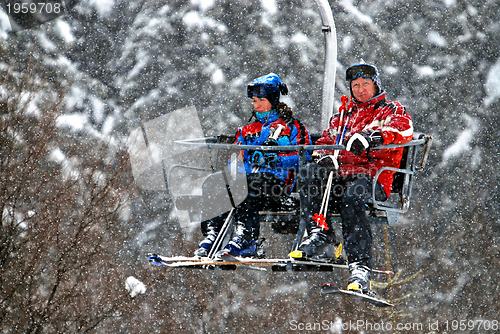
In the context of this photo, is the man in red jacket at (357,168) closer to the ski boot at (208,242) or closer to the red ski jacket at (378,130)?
→ the red ski jacket at (378,130)

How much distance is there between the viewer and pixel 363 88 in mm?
4363

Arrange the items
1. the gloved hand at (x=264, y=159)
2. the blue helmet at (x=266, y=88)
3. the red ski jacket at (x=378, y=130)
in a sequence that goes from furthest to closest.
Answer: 1. the blue helmet at (x=266, y=88)
2. the gloved hand at (x=264, y=159)
3. the red ski jacket at (x=378, y=130)

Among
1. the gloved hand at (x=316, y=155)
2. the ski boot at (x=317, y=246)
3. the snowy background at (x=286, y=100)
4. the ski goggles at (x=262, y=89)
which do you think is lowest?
the snowy background at (x=286, y=100)

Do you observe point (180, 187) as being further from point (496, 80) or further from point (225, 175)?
point (225, 175)

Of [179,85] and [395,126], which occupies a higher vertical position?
[395,126]

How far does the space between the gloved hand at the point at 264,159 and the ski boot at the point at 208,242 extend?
23.7 inches

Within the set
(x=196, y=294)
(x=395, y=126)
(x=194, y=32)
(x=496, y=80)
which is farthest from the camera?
(x=194, y=32)

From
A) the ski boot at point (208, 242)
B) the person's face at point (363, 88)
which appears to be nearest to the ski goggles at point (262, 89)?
the person's face at point (363, 88)

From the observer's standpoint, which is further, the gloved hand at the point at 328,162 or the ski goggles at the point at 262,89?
the ski goggles at the point at 262,89

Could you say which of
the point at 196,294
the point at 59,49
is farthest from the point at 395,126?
the point at 59,49

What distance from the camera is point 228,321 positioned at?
19.5m

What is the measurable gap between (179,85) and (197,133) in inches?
99.4

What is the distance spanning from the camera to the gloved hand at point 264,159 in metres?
4.45

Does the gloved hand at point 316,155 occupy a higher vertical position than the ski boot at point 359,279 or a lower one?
higher
